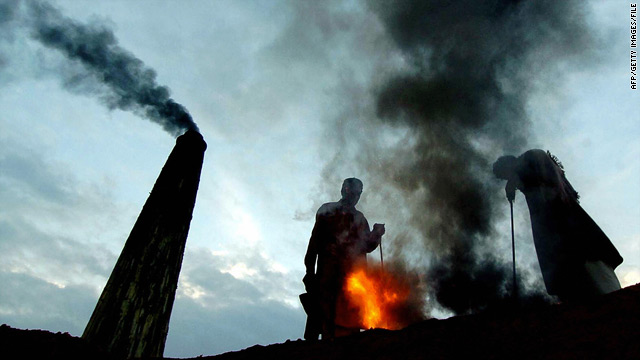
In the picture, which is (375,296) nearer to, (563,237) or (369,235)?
(369,235)

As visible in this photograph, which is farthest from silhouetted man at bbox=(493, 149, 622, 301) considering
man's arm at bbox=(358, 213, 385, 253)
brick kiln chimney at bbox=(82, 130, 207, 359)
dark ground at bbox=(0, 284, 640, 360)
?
brick kiln chimney at bbox=(82, 130, 207, 359)

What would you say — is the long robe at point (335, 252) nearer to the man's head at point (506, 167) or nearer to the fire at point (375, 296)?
the fire at point (375, 296)

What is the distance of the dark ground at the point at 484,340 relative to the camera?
2.66 meters

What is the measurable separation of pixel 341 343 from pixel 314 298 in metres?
4.09

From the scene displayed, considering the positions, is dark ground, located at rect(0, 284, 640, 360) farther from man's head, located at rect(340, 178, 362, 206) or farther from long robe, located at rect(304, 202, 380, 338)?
man's head, located at rect(340, 178, 362, 206)

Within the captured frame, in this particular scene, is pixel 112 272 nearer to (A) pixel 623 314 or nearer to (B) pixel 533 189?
(A) pixel 623 314

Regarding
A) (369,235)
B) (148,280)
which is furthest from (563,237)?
(148,280)

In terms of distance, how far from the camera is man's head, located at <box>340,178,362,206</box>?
8.55 meters

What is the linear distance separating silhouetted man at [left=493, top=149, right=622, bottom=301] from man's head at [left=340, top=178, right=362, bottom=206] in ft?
11.0

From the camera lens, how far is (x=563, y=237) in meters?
5.31

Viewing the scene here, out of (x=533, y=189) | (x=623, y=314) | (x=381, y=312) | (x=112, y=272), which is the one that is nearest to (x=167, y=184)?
(x=112, y=272)

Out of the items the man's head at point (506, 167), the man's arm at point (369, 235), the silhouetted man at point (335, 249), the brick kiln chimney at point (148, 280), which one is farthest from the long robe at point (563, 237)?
the brick kiln chimney at point (148, 280)

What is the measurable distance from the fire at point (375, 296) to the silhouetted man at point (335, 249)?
0.26 metres

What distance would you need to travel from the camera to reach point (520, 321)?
10.5 ft
